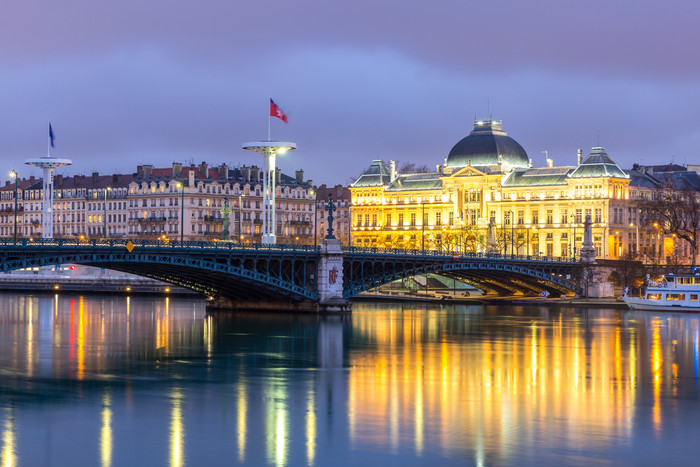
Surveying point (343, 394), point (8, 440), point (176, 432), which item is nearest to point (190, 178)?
point (343, 394)

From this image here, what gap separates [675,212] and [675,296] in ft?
136

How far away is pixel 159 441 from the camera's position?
1622 inches

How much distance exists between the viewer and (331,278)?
105 m

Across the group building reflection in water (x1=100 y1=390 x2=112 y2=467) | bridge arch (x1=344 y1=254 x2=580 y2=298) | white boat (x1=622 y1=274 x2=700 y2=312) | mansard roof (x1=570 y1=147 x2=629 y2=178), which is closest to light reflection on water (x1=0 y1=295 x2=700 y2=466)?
building reflection in water (x1=100 y1=390 x2=112 y2=467)

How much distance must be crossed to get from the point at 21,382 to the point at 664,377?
3004 cm

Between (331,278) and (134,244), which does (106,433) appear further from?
(331,278)

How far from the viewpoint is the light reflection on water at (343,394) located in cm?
4019

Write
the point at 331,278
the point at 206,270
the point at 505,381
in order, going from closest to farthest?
1. the point at 505,381
2. the point at 206,270
3. the point at 331,278

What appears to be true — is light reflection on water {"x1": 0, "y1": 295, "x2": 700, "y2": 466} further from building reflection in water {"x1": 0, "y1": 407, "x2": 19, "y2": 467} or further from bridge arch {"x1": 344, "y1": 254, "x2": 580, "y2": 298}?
bridge arch {"x1": 344, "y1": 254, "x2": 580, "y2": 298}

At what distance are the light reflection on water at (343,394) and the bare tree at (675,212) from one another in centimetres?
6788

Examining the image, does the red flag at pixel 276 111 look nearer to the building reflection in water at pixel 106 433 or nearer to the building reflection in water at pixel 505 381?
the building reflection in water at pixel 505 381

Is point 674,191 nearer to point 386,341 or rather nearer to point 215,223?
point 215,223

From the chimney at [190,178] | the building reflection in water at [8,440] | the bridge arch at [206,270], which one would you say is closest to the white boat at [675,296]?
the bridge arch at [206,270]

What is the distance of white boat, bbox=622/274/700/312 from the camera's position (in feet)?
395
